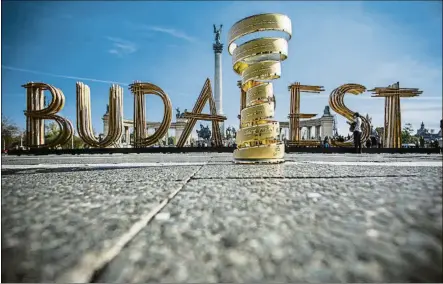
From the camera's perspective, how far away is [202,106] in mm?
14766

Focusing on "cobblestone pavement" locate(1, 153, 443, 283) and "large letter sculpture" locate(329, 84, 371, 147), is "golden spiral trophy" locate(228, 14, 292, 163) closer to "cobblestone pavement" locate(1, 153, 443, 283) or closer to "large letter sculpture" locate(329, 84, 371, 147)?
"cobblestone pavement" locate(1, 153, 443, 283)

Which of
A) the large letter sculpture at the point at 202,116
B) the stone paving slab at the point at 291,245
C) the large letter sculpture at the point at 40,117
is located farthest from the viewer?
the large letter sculpture at the point at 202,116

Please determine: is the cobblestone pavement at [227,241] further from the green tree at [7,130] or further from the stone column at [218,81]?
the stone column at [218,81]

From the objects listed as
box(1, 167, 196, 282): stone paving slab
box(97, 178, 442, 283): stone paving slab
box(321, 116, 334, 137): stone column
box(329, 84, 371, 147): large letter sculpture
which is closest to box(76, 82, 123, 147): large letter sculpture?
box(329, 84, 371, 147): large letter sculpture

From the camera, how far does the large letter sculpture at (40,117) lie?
46.7 feet

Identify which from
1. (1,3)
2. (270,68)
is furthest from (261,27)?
(1,3)

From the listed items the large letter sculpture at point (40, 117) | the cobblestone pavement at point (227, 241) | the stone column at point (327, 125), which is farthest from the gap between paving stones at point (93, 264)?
the stone column at point (327, 125)

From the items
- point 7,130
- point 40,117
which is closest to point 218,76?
point 40,117

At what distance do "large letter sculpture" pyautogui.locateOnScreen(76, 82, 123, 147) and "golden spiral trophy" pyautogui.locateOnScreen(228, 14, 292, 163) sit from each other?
11778 millimetres

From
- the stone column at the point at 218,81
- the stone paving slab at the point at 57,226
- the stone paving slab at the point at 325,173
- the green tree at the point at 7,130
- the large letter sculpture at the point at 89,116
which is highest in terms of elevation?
the stone column at the point at 218,81

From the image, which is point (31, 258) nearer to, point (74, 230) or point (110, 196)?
point (74, 230)

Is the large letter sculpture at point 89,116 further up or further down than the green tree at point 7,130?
further up

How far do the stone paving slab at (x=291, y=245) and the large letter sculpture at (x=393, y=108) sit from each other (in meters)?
17.9

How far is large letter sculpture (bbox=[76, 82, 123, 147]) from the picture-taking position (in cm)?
1298
